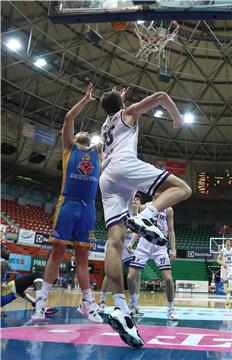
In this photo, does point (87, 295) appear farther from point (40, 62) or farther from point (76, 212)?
point (40, 62)

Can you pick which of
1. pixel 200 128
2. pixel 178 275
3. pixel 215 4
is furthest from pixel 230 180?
pixel 215 4

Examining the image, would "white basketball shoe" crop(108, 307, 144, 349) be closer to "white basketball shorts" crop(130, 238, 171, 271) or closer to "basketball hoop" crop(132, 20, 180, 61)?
"white basketball shorts" crop(130, 238, 171, 271)

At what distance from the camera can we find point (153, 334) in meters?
3.68

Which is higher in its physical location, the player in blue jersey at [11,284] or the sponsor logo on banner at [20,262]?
the sponsor logo on banner at [20,262]

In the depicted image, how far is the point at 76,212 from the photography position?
4168 millimetres

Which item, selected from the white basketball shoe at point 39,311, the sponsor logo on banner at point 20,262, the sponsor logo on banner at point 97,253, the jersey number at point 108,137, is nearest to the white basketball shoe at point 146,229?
the jersey number at point 108,137

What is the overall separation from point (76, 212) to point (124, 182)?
1.20 meters

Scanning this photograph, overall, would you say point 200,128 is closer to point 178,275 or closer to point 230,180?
point 230,180

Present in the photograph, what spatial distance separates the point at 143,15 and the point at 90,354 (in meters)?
4.18

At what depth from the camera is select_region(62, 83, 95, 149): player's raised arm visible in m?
3.97

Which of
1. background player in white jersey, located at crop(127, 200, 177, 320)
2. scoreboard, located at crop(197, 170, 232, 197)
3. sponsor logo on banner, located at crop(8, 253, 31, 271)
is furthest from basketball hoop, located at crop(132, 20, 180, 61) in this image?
scoreboard, located at crop(197, 170, 232, 197)

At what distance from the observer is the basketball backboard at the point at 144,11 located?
5.14 m

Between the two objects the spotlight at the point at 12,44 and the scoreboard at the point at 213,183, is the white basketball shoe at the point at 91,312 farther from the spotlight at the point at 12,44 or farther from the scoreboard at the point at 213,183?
the scoreboard at the point at 213,183

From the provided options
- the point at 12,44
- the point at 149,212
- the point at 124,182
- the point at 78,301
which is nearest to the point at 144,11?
the point at 124,182
